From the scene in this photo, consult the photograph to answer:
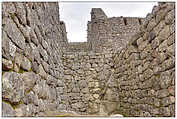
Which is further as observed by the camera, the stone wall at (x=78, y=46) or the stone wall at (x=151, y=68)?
the stone wall at (x=78, y=46)

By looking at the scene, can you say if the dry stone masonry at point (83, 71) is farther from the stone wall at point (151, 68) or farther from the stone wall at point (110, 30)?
the stone wall at point (110, 30)

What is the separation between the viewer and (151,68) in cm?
334

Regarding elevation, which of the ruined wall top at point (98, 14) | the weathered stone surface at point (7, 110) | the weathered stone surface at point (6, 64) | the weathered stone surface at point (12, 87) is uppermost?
the ruined wall top at point (98, 14)

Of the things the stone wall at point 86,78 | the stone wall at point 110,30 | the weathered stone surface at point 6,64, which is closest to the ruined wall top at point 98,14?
the stone wall at point 110,30

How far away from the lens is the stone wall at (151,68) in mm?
2594

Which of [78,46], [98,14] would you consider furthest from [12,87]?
[78,46]

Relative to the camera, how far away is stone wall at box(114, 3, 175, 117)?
2.59 m

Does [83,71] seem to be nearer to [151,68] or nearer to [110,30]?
[151,68]

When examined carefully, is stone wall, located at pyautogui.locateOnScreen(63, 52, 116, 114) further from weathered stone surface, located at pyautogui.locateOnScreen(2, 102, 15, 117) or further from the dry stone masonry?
weathered stone surface, located at pyautogui.locateOnScreen(2, 102, 15, 117)

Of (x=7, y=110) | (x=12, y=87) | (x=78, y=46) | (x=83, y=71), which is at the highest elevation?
(x=78, y=46)

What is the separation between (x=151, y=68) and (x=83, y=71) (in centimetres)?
275

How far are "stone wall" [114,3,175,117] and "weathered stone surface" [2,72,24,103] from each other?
1814mm

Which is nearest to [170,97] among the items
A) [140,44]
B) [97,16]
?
[140,44]

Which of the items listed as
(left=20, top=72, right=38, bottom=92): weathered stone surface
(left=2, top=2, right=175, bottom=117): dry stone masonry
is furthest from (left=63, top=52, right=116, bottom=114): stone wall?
(left=20, top=72, right=38, bottom=92): weathered stone surface
